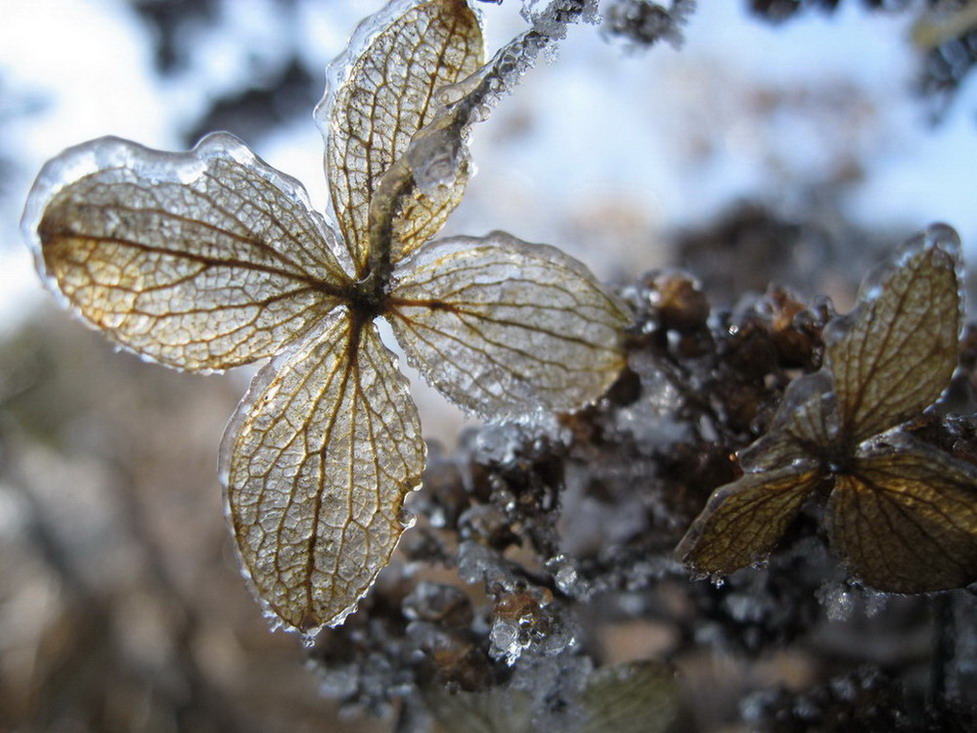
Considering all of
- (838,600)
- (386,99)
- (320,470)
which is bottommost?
(838,600)

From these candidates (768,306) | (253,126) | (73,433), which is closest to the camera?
(768,306)

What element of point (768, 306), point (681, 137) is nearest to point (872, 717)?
point (768, 306)

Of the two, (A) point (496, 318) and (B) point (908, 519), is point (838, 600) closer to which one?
(B) point (908, 519)

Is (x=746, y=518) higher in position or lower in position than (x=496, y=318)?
lower

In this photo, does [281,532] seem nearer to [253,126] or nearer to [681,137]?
[253,126]

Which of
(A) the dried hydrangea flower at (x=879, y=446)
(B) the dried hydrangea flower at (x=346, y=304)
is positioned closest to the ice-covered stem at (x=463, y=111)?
(B) the dried hydrangea flower at (x=346, y=304)

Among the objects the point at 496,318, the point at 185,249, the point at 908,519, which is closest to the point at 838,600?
the point at 908,519

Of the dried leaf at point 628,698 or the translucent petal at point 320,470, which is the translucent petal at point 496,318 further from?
the dried leaf at point 628,698
